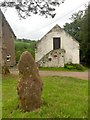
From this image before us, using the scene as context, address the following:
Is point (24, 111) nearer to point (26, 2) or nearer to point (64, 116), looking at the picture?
point (64, 116)

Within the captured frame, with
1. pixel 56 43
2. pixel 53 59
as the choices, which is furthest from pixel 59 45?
pixel 53 59

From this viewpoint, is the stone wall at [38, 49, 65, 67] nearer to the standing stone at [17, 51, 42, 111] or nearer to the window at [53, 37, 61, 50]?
the window at [53, 37, 61, 50]

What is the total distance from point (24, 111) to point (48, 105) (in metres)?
0.98

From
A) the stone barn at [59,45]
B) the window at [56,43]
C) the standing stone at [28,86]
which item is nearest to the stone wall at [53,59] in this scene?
the stone barn at [59,45]

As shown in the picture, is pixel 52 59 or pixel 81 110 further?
pixel 52 59

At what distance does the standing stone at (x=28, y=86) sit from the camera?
1006 cm

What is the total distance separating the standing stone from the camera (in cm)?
1006

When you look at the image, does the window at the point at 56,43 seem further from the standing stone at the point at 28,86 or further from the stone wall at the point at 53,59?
the standing stone at the point at 28,86

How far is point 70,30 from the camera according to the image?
7225 centimetres

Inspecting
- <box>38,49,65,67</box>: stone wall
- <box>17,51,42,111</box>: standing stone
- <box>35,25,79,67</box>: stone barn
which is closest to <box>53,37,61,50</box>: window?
<box>35,25,79,67</box>: stone barn

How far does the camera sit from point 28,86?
10.1 m

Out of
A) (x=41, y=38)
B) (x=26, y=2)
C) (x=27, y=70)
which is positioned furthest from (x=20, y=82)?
(x=41, y=38)

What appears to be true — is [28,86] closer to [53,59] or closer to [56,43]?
[53,59]

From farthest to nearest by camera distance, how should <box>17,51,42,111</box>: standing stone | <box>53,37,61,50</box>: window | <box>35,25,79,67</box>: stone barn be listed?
<box>53,37,61,50</box>: window → <box>35,25,79,67</box>: stone barn → <box>17,51,42,111</box>: standing stone
